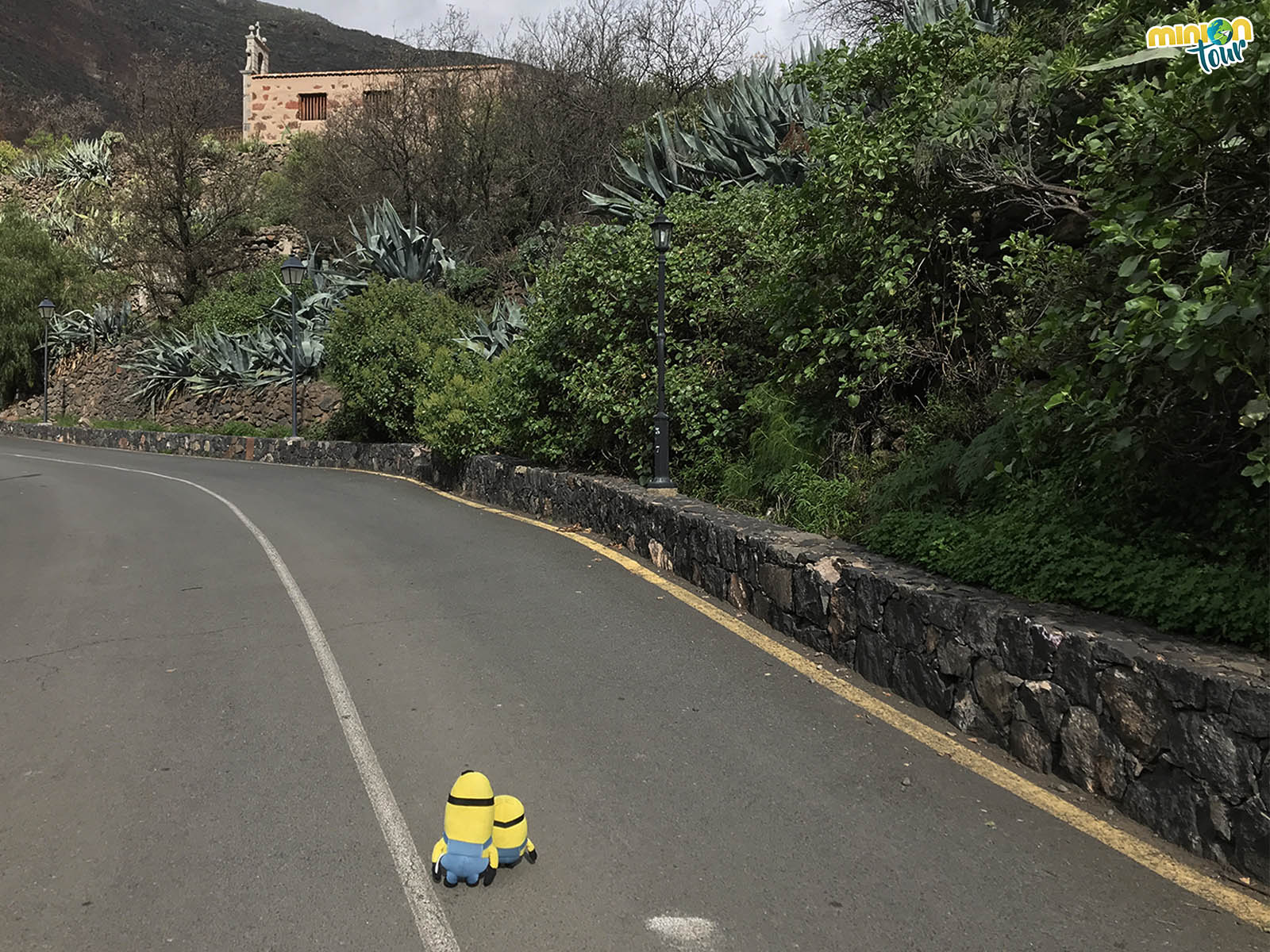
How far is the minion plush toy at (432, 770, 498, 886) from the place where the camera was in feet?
12.8

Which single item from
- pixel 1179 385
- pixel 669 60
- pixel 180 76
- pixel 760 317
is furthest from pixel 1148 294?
pixel 180 76

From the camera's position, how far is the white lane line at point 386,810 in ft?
12.1

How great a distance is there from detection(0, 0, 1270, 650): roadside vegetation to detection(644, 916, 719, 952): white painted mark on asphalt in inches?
105

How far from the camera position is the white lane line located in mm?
3691

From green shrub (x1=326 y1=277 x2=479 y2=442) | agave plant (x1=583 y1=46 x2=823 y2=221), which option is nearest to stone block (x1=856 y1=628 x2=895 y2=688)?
agave plant (x1=583 y1=46 x2=823 y2=221)

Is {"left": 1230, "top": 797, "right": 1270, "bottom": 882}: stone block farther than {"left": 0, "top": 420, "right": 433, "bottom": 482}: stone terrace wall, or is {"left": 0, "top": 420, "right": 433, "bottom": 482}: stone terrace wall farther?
{"left": 0, "top": 420, "right": 433, "bottom": 482}: stone terrace wall

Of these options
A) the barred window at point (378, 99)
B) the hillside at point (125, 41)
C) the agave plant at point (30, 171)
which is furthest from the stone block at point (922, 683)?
the hillside at point (125, 41)

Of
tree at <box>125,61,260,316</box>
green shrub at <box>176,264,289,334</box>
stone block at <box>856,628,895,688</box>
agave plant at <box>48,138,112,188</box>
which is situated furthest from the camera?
agave plant at <box>48,138,112,188</box>

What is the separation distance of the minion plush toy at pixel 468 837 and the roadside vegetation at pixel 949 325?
3171 mm

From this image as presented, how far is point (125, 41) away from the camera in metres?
152

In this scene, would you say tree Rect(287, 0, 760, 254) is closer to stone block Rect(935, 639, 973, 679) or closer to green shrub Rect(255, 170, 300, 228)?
green shrub Rect(255, 170, 300, 228)

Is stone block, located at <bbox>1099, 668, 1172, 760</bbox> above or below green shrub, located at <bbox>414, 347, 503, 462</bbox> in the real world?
below

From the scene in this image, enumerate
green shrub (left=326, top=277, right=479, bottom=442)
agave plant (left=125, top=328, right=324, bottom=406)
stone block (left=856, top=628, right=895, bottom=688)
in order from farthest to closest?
agave plant (left=125, top=328, right=324, bottom=406), green shrub (left=326, top=277, right=479, bottom=442), stone block (left=856, top=628, right=895, bottom=688)

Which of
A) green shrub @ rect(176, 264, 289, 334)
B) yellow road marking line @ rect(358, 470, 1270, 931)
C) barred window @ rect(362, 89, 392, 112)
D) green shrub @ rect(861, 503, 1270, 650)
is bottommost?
yellow road marking line @ rect(358, 470, 1270, 931)
